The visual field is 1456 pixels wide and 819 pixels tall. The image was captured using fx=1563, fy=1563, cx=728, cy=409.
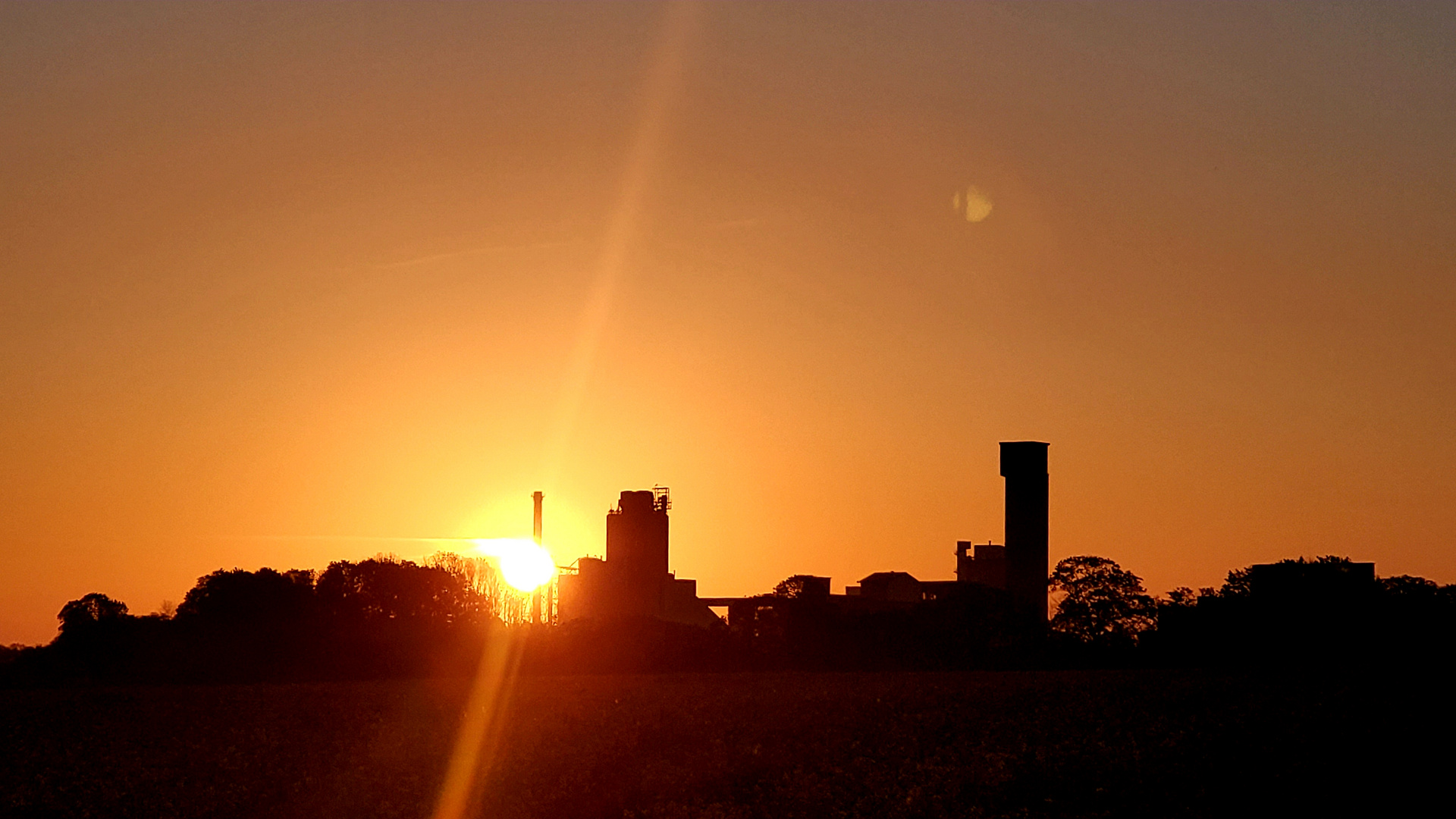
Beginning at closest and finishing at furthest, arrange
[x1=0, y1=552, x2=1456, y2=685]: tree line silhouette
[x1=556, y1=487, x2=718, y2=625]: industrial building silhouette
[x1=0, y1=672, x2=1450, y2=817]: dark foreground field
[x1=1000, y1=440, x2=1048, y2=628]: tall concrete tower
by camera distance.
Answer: [x1=0, y1=672, x2=1450, y2=817]: dark foreground field < [x1=0, y1=552, x2=1456, y2=685]: tree line silhouette < [x1=1000, y1=440, x2=1048, y2=628]: tall concrete tower < [x1=556, y1=487, x2=718, y2=625]: industrial building silhouette

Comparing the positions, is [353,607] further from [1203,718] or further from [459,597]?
[1203,718]

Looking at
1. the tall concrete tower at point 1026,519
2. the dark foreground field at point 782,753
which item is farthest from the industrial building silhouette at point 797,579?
the dark foreground field at point 782,753

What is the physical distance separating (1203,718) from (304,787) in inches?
886

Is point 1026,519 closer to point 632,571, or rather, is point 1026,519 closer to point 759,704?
point 632,571

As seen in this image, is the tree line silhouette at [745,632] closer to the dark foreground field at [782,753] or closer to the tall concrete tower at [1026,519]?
the tall concrete tower at [1026,519]

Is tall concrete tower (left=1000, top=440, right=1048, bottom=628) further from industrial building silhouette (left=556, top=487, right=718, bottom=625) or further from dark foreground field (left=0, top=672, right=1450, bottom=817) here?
dark foreground field (left=0, top=672, right=1450, bottom=817)

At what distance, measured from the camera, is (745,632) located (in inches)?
4060

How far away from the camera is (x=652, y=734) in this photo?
41.4 meters

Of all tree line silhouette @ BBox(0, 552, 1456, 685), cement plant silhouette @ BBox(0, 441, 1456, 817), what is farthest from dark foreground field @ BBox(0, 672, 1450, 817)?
tree line silhouette @ BBox(0, 552, 1456, 685)

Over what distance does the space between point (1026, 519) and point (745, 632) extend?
23480mm

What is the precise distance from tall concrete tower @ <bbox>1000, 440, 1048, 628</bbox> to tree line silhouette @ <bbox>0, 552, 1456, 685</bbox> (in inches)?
192

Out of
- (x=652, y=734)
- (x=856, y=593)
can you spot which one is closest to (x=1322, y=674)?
(x=652, y=734)

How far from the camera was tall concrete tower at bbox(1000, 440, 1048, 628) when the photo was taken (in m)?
111

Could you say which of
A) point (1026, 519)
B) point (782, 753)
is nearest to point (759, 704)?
point (782, 753)
